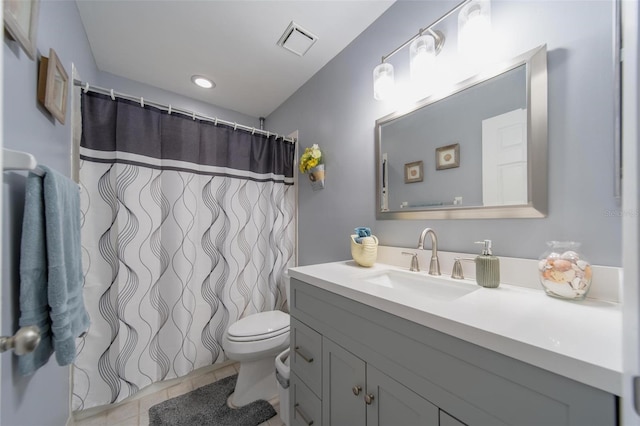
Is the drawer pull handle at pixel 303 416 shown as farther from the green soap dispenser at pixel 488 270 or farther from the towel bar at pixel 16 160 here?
the towel bar at pixel 16 160

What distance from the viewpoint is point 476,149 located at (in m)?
0.97

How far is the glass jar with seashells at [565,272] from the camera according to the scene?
67cm

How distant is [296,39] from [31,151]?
1.41m

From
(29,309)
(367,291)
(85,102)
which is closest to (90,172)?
(85,102)

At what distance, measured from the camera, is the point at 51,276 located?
0.69 m

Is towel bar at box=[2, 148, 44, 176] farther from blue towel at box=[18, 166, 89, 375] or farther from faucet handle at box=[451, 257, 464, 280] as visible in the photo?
faucet handle at box=[451, 257, 464, 280]

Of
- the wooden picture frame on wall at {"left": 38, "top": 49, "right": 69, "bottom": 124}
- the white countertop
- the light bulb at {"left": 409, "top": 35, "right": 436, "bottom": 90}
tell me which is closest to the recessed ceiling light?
the wooden picture frame on wall at {"left": 38, "top": 49, "right": 69, "bottom": 124}

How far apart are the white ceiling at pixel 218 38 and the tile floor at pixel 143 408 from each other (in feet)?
7.51

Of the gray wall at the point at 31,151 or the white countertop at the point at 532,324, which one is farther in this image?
the gray wall at the point at 31,151

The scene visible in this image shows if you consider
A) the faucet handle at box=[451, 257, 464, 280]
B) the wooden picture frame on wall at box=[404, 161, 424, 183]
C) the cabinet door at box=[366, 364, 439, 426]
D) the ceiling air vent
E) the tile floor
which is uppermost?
the ceiling air vent

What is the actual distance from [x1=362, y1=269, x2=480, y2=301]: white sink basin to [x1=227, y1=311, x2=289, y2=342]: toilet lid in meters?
0.81

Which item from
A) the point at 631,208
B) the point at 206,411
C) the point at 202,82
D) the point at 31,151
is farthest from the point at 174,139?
the point at 631,208

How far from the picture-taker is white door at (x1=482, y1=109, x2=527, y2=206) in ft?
2.79

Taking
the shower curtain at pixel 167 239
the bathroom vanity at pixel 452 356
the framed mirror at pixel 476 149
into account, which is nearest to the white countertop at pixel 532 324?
the bathroom vanity at pixel 452 356
